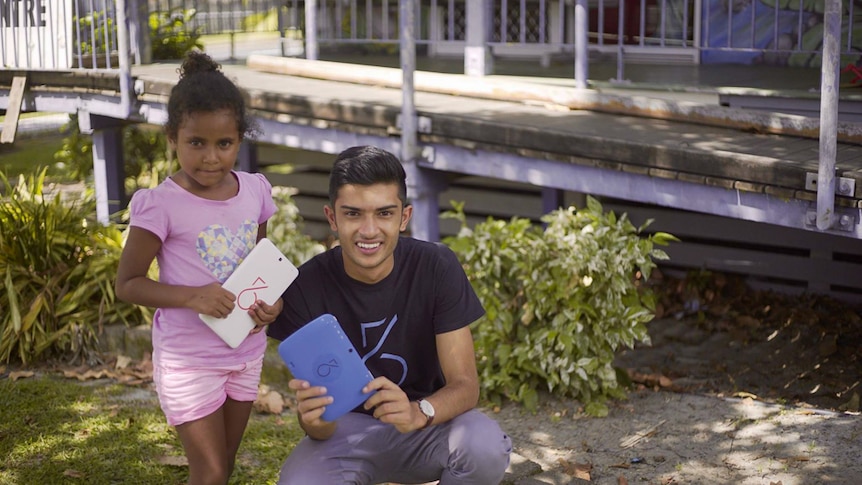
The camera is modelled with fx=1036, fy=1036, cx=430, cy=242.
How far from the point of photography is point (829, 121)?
473cm

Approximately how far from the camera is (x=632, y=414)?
5102 millimetres

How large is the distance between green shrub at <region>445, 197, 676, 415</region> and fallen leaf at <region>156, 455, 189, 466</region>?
1.60 m

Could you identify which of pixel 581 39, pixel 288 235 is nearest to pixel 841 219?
pixel 581 39

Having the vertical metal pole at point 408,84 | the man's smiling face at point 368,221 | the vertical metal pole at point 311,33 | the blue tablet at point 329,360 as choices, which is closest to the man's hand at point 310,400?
the blue tablet at point 329,360

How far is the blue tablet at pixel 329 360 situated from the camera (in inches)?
114

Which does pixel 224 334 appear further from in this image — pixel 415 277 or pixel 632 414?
pixel 632 414

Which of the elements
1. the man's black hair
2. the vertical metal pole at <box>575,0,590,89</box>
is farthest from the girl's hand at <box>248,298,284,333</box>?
the vertical metal pole at <box>575,0,590,89</box>

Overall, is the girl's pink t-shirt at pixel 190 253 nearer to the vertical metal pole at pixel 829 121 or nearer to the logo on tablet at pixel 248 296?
the logo on tablet at pixel 248 296

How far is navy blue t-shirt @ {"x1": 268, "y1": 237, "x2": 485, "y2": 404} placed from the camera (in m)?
3.20

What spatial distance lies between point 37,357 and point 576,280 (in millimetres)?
3203

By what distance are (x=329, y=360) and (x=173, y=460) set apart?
1858 mm

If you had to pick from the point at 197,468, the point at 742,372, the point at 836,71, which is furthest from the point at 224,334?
the point at 742,372

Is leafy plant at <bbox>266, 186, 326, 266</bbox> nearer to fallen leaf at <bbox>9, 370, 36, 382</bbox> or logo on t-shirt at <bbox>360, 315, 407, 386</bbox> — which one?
fallen leaf at <bbox>9, 370, 36, 382</bbox>

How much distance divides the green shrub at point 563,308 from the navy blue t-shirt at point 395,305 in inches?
79.5
